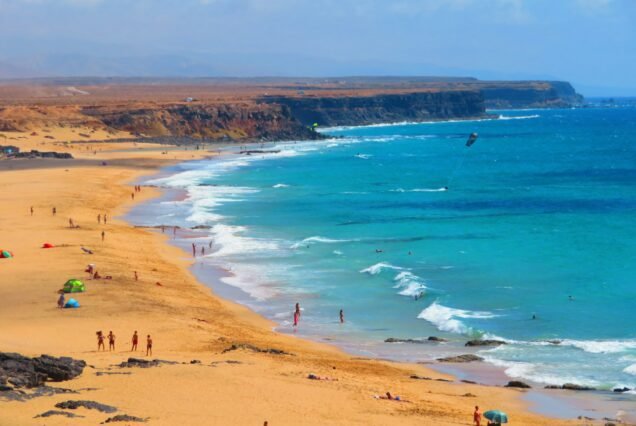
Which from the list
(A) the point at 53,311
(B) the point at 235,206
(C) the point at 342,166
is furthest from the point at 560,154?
(A) the point at 53,311

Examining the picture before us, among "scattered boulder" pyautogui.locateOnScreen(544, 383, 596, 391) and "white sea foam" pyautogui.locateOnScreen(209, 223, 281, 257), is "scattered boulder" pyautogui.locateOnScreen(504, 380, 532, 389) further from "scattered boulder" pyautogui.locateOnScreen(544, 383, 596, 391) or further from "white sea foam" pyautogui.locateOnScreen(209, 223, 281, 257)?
"white sea foam" pyautogui.locateOnScreen(209, 223, 281, 257)

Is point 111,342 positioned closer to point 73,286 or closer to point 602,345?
point 73,286

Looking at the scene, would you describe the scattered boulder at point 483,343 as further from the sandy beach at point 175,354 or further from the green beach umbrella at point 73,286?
the green beach umbrella at point 73,286

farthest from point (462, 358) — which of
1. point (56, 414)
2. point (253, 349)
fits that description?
point (56, 414)

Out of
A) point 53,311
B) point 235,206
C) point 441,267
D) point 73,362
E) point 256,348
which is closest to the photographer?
point 73,362

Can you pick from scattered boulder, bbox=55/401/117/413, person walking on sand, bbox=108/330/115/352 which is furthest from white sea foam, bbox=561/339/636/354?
scattered boulder, bbox=55/401/117/413

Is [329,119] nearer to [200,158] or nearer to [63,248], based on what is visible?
[200,158]


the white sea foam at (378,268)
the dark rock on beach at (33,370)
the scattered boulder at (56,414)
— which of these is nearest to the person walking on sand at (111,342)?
the dark rock on beach at (33,370)
